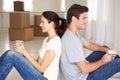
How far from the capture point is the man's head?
1871 mm

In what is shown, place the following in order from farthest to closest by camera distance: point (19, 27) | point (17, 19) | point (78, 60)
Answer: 1. point (19, 27)
2. point (17, 19)
3. point (78, 60)

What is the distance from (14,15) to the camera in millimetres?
7516

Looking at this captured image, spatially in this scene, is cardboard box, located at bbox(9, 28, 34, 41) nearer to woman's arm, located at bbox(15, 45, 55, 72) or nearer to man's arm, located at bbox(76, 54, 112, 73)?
woman's arm, located at bbox(15, 45, 55, 72)

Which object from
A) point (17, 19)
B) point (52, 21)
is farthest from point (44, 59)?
point (17, 19)

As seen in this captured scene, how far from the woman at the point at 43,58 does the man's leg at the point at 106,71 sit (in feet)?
0.98

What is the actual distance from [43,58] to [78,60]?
0.27m

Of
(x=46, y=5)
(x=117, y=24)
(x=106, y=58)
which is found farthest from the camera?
(x=46, y=5)

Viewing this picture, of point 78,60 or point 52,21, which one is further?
point 52,21

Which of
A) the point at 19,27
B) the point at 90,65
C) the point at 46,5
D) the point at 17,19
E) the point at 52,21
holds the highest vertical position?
the point at 46,5

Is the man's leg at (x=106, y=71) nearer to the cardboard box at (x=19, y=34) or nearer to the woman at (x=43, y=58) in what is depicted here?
the woman at (x=43, y=58)

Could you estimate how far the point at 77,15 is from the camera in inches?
73.7

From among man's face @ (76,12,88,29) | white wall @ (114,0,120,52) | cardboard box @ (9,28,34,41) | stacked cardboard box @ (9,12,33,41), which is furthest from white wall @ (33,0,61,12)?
man's face @ (76,12,88,29)

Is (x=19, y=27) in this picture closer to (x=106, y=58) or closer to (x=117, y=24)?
(x=117, y=24)

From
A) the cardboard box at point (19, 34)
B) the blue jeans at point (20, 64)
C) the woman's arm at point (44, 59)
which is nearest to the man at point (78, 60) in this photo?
the woman's arm at point (44, 59)
